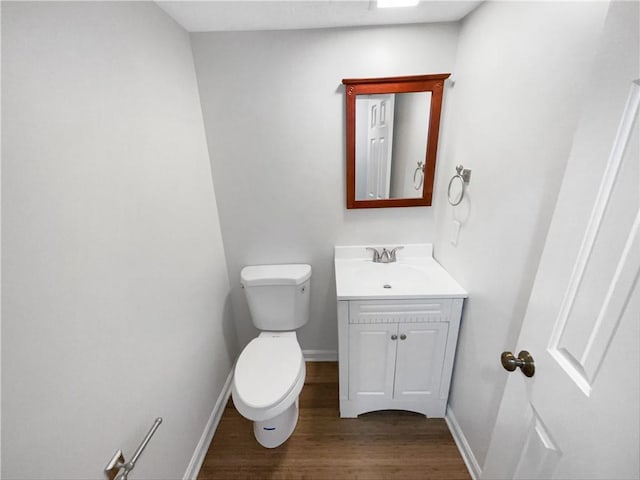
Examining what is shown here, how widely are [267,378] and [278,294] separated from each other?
1.56ft

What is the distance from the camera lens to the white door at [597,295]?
A: 1.32 ft

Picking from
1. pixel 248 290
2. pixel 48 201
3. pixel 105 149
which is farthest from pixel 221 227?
pixel 48 201

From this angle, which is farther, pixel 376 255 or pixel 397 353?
pixel 376 255

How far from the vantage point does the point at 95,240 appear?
28.3 inches

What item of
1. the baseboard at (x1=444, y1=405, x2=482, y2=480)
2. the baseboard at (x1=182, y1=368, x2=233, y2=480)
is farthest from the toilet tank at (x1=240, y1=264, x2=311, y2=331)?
the baseboard at (x1=444, y1=405, x2=482, y2=480)

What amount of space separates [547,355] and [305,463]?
1.30m

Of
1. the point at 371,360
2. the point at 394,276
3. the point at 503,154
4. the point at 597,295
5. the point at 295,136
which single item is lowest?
the point at 371,360

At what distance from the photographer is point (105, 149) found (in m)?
0.76

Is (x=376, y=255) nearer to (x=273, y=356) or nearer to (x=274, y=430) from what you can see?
(x=273, y=356)

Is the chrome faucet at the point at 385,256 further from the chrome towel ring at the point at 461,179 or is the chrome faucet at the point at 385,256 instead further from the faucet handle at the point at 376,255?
the chrome towel ring at the point at 461,179

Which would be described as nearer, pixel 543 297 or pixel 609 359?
pixel 609 359

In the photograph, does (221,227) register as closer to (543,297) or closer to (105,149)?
(105,149)

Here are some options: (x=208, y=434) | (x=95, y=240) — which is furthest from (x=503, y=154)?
(x=208, y=434)

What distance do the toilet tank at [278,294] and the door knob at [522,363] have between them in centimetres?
107
